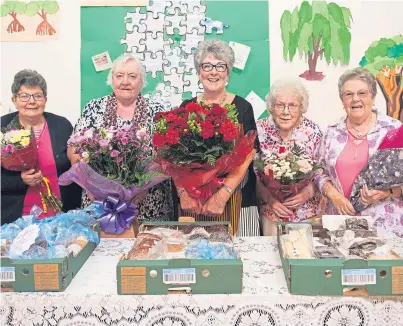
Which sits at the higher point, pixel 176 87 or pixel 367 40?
pixel 367 40

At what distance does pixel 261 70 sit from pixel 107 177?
1.80 metres

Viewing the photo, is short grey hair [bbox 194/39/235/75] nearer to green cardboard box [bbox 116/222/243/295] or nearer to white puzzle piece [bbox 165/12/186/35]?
white puzzle piece [bbox 165/12/186/35]

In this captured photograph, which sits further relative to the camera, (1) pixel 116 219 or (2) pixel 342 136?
(2) pixel 342 136

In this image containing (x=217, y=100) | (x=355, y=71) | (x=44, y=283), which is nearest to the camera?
(x=44, y=283)

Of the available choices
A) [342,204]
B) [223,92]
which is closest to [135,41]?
[223,92]

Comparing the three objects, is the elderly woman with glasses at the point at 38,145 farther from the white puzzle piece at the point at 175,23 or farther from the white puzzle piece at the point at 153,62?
the white puzzle piece at the point at 175,23

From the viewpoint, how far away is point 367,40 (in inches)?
126

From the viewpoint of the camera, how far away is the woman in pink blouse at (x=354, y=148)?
218 centimetres

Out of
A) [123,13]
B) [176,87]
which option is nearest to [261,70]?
[176,87]

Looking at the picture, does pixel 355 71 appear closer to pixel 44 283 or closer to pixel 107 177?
pixel 107 177

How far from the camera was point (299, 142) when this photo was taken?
2564 millimetres

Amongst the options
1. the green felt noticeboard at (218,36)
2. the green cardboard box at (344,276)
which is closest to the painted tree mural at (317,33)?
the green felt noticeboard at (218,36)

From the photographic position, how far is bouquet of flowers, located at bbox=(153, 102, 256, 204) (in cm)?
173

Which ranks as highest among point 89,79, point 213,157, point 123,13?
point 123,13
